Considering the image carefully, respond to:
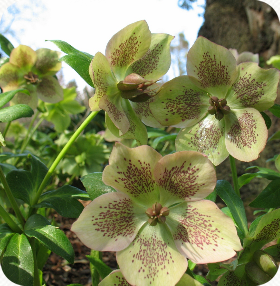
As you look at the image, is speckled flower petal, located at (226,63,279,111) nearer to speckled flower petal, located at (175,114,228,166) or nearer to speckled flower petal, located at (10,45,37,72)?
speckled flower petal, located at (175,114,228,166)

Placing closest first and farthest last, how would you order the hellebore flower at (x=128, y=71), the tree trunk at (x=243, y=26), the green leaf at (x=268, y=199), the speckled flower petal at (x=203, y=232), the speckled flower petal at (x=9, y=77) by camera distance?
the speckled flower petal at (x=203, y=232) < the hellebore flower at (x=128, y=71) < the green leaf at (x=268, y=199) < the speckled flower petal at (x=9, y=77) < the tree trunk at (x=243, y=26)

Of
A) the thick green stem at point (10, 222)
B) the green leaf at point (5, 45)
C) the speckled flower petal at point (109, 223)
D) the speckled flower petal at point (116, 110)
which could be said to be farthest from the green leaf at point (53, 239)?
the green leaf at point (5, 45)

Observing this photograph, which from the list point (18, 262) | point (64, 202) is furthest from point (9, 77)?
point (18, 262)

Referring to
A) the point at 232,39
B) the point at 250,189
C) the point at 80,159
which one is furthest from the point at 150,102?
the point at 232,39

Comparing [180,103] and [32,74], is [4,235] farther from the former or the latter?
[32,74]

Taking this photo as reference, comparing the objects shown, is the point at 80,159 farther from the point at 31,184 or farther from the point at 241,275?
the point at 241,275

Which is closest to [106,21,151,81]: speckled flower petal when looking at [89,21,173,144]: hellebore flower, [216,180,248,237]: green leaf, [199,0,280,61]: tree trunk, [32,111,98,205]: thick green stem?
[89,21,173,144]: hellebore flower

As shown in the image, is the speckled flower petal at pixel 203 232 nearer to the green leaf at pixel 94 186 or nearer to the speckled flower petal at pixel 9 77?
the green leaf at pixel 94 186
